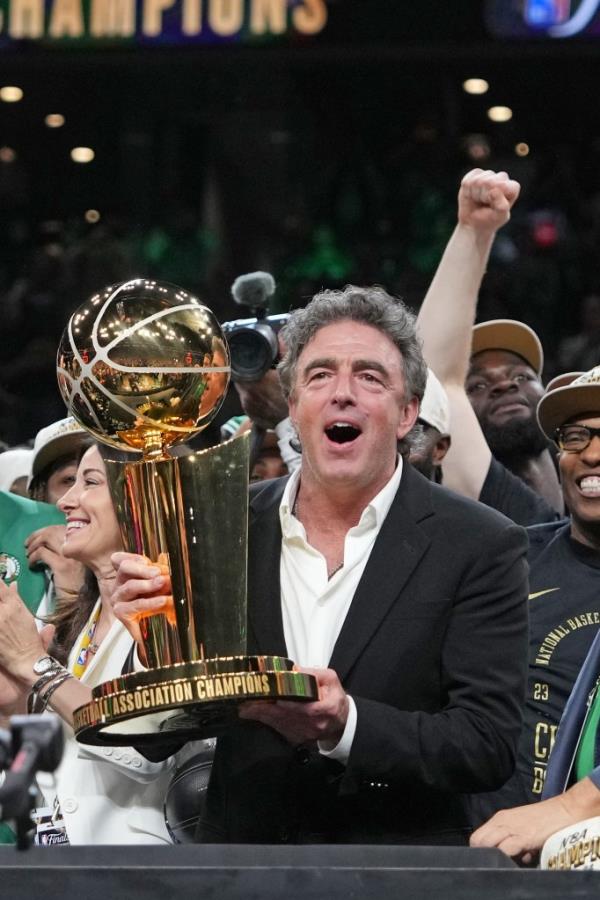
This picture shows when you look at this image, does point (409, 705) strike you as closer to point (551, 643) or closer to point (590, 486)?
point (551, 643)

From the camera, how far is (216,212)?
24.1 feet

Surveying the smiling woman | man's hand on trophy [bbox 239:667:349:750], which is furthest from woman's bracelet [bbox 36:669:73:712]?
man's hand on trophy [bbox 239:667:349:750]

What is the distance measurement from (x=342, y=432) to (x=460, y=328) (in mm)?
1119

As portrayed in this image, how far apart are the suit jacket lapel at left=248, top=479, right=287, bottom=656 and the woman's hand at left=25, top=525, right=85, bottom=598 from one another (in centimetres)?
95

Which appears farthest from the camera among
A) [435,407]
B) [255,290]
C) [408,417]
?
[255,290]

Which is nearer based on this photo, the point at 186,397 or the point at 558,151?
the point at 186,397

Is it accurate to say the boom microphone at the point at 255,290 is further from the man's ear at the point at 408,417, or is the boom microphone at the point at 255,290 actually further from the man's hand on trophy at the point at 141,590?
the man's hand on trophy at the point at 141,590

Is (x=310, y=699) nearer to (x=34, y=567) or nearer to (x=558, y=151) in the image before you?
(x=34, y=567)

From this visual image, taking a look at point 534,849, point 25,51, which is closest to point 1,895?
point 534,849

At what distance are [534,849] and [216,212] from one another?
5.39 metres

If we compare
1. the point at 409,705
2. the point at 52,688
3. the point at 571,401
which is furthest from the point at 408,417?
the point at 571,401

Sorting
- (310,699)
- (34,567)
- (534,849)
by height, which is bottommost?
(534,849)

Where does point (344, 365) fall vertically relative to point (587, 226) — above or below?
below

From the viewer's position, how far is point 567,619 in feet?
10.4
